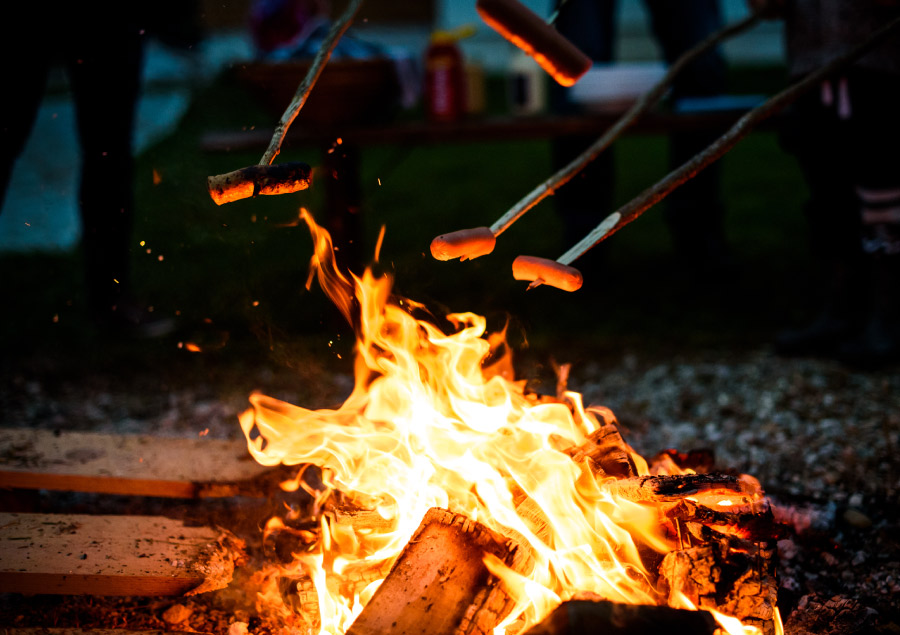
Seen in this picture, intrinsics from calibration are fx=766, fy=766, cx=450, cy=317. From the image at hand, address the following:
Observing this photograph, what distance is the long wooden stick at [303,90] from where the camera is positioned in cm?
172

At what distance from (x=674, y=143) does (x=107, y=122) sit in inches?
113

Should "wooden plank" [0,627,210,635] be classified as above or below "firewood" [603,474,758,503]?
below

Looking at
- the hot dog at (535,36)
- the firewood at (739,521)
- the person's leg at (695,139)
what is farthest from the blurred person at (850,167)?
the firewood at (739,521)

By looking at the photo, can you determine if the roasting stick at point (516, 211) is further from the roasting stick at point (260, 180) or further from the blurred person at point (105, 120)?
the blurred person at point (105, 120)

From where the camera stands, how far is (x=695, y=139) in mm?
4090

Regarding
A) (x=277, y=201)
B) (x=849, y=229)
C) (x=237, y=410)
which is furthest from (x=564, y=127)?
(x=277, y=201)

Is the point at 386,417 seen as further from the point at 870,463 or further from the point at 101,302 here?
A: the point at 101,302

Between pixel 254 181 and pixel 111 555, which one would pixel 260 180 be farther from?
pixel 111 555

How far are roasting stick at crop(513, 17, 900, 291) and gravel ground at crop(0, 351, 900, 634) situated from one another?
812mm

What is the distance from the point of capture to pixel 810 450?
Answer: 8.80ft

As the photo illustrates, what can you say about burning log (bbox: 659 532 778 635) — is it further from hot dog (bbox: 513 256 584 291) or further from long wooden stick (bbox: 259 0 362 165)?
long wooden stick (bbox: 259 0 362 165)

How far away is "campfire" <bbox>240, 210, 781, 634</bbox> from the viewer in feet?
5.18

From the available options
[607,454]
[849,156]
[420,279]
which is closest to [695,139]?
[849,156]

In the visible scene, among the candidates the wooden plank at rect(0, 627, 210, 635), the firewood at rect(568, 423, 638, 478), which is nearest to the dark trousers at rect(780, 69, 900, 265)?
the firewood at rect(568, 423, 638, 478)
